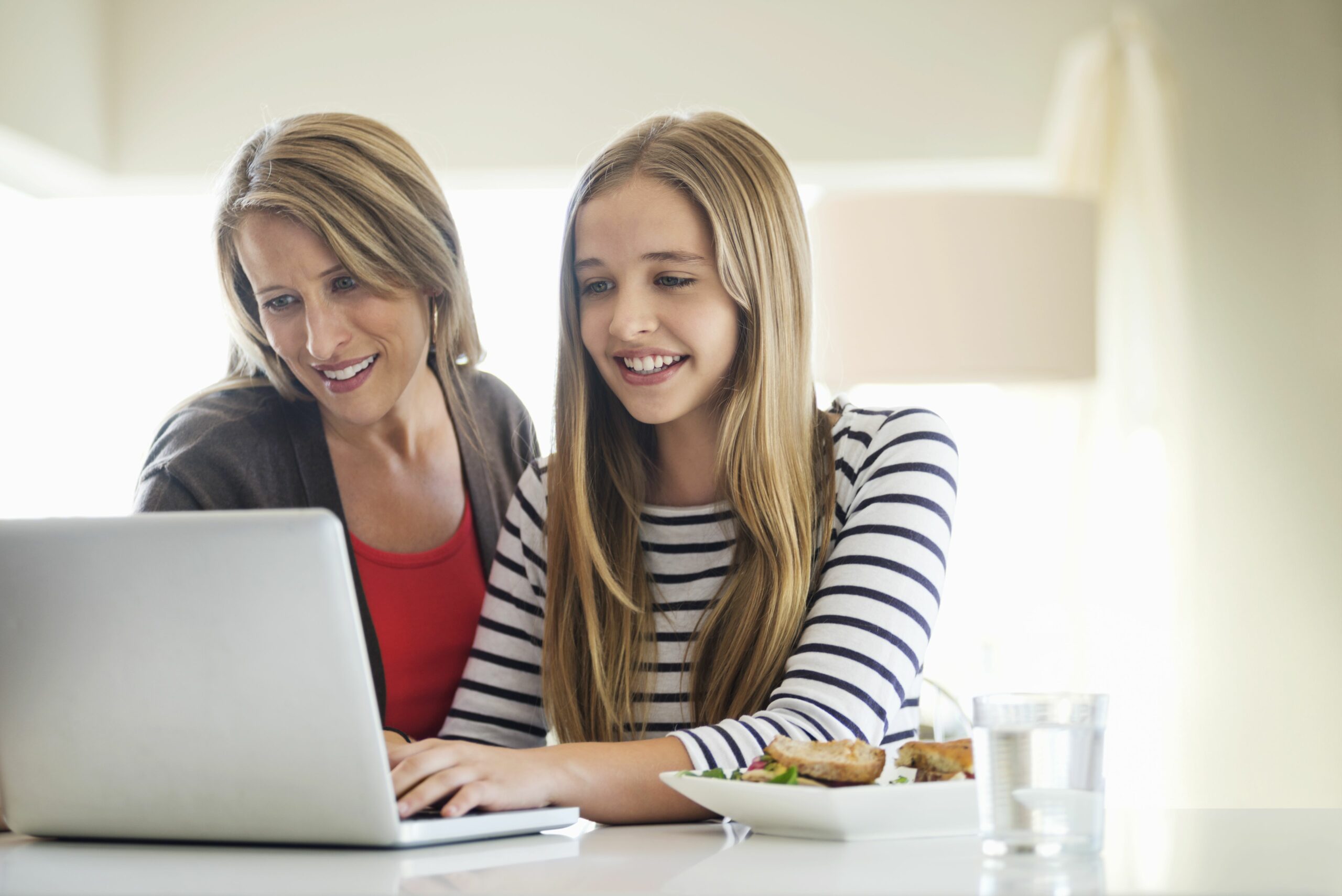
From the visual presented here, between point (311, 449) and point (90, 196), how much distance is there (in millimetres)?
2588

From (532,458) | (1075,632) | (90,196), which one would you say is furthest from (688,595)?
(90,196)

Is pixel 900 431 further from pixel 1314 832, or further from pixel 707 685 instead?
pixel 1314 832

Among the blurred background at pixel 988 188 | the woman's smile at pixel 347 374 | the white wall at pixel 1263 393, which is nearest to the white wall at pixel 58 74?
the blurred background at pixel 988 188

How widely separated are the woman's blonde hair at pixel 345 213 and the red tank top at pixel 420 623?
0.82ft

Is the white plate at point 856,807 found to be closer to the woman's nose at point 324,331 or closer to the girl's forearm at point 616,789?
the girl's forearm at point 616,789

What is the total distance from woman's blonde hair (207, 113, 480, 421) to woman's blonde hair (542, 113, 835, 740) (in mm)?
→ 254

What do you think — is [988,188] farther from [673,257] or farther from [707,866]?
[707,866]

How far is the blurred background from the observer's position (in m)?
3.02

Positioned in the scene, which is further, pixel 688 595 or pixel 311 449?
pixel 311 449

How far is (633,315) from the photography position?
1.22 m

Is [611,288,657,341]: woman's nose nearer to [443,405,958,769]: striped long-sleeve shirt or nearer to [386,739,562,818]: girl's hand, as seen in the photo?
[443,405,958,769]: striped long-sleeve shirt

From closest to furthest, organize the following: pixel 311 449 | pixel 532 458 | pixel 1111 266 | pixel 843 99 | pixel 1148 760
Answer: pixel 311 449
pixel 532 458
pixel 1148 760
pixel 1111 266
pixel 843 99

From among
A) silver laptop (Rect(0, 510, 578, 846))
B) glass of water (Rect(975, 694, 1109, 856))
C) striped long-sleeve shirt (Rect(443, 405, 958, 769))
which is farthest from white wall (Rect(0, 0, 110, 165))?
glass of water (Rect(975, 694, 1109, 856))

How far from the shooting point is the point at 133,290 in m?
3.70
